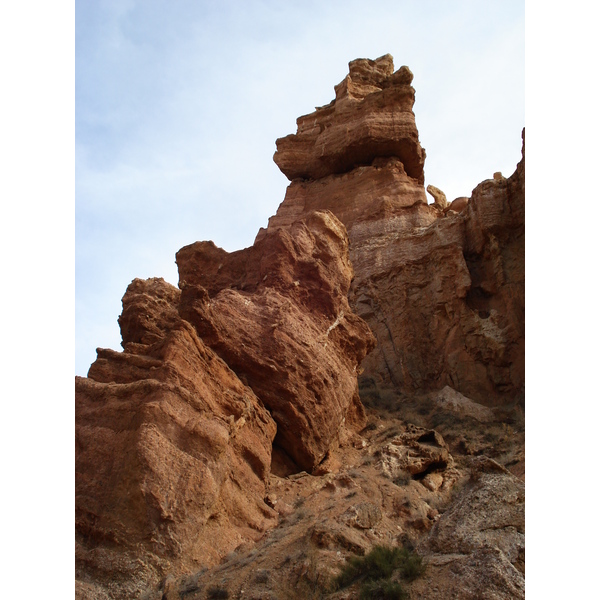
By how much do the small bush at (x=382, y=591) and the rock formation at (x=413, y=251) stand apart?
33.3 ft

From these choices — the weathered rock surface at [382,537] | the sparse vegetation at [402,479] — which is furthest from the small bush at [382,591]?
the sparse vegetation at [402,479]

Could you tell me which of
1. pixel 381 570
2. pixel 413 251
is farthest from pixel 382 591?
pixel 413 251

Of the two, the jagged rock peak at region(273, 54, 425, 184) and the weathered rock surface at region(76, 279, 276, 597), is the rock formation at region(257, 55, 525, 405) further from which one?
the weathered rock surface at region(76, 279, 276, 597)

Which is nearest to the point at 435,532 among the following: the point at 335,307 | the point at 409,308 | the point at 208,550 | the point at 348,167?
the point at 208,550

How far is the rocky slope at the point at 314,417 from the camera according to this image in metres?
8.84

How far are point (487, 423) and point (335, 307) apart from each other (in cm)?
552

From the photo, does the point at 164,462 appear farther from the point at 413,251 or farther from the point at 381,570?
the point at 413,251

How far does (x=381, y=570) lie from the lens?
807 cm

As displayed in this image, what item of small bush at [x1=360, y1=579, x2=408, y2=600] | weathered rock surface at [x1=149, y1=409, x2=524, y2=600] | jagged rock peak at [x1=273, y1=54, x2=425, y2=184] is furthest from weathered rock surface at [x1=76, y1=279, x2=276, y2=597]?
jagged rock peak at [x1=273, y1=54, x2=425, y2=184]

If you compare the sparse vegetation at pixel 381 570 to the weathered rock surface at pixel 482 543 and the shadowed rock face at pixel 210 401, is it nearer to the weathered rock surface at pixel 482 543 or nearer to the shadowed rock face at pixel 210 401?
the weathered rock surface at pixel 482 543

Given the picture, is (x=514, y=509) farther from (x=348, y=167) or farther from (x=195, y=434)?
(x=348, y=167)

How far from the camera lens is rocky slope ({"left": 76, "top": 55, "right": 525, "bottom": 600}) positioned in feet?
29.0

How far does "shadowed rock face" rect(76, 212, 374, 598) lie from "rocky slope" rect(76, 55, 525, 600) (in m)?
0.03

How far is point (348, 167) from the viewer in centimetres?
2955
